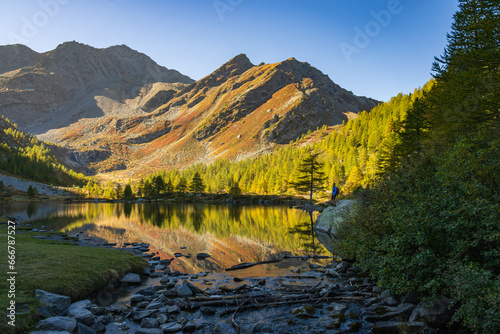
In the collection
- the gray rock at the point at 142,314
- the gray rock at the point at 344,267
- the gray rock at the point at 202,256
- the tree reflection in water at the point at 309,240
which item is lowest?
the tree reflection in water at the point at 309,240

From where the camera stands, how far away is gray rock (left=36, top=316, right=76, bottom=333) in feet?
30.3

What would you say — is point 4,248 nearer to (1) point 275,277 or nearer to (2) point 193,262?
(2) point 193,262

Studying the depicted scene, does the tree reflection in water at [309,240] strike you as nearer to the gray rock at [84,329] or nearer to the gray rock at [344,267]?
the gray rock at [344,267]

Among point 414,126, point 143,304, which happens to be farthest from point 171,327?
point 414,126

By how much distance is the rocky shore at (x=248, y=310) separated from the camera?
1018 cm

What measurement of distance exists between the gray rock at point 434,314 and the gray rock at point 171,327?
378 inches

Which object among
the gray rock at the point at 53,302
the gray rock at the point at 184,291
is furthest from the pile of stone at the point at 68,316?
the gray rock at the point at 184,291

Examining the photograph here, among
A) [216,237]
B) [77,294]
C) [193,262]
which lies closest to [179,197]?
[216,237]

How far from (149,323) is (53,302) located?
4099 mm

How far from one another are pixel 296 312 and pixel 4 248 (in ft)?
65.8

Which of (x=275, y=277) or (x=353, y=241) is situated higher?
(x=353, y=241)

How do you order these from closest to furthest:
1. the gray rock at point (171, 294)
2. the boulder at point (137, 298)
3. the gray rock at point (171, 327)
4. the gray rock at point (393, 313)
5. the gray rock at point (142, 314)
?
the gray rock at point (171, 327), the gray rock at point (393, 313), the gray rock at point (142, 314), the boulder at point (137, 298), the gray rock at point (171, 294)

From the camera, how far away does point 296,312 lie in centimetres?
1212

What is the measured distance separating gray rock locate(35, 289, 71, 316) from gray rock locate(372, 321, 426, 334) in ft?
43.3
